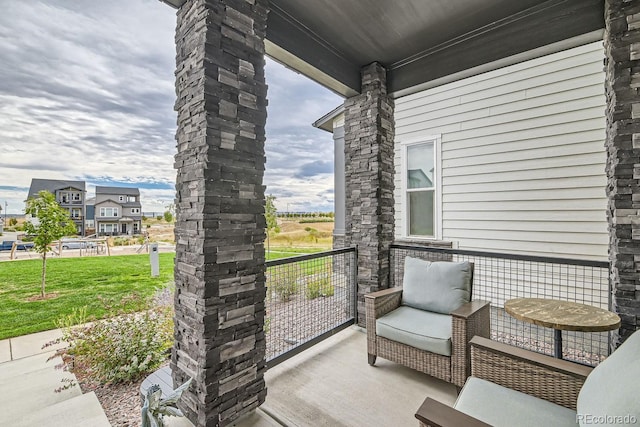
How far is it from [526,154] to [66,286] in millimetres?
5423

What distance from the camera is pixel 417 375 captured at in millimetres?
2512

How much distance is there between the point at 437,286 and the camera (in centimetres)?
269

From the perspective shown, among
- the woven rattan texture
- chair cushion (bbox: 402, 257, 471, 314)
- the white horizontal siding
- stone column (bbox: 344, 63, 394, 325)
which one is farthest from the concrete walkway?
the white horizontal siding

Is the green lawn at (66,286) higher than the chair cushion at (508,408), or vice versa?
the green lawn at (66,286)

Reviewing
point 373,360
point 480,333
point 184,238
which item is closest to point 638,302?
point 480,333

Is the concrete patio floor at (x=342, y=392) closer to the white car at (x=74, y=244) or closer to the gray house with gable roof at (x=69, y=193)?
the white car at (x=74, y=244)

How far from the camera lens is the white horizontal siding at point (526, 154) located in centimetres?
339

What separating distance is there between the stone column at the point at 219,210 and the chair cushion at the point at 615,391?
179 centimetres

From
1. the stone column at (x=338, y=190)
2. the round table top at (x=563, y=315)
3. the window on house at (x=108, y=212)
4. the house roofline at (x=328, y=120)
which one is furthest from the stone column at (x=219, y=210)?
the stone column at (x=338, y=190)

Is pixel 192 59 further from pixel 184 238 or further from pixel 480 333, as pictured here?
pixel 480 333

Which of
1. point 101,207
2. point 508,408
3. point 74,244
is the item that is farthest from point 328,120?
point 508,408

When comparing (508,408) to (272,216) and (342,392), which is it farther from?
(272,216)

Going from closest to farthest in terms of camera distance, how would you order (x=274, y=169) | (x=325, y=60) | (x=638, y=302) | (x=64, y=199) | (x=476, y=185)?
(x=638, y=302) < (x=64, y=199) < (x=325, y=60) < (x=476, y=185) < (x=274, y=169)

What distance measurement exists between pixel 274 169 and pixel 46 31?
3009 mm
